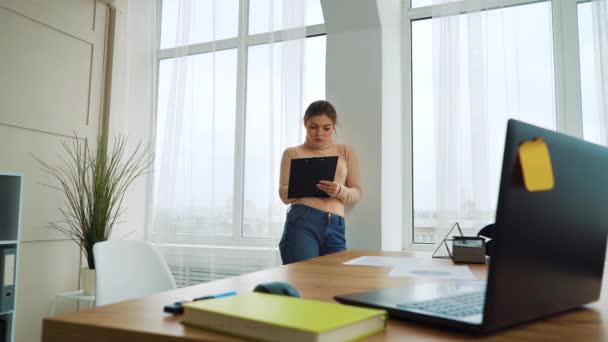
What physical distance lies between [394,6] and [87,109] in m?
2.50

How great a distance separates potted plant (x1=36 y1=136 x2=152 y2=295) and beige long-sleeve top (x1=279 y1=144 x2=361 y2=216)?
4.81 ft

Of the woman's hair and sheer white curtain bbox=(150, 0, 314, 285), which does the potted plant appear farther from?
the woman's hair

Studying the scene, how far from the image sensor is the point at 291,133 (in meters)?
3.49

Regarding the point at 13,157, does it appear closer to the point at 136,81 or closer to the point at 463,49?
the point at 136,81

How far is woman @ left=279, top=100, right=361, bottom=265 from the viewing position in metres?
2.48

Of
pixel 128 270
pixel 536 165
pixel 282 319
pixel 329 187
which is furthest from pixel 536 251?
pixel 329 187

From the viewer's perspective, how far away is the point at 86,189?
11.2 ft

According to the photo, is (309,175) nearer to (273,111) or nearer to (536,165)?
(273,111)

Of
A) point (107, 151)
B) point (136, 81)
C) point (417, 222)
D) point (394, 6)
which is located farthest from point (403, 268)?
point (136, 81)

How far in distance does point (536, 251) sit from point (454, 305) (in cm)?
16

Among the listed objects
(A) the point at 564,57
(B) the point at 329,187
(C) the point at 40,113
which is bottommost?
(B) the point at 329,187

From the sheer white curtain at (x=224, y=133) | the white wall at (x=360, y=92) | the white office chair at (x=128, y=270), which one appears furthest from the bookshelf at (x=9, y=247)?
the white wall at (x=360, y=92)

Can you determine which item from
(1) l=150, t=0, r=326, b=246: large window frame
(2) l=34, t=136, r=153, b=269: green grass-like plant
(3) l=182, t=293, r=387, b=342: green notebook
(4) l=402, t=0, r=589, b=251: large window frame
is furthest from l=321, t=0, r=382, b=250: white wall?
(3) l=182, t=293, r=387, b=342: green notebook

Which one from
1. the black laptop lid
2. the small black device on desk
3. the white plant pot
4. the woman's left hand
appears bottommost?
the white plant pot
